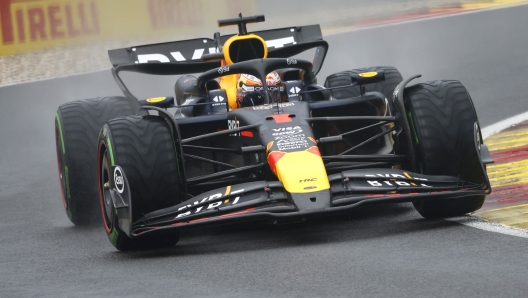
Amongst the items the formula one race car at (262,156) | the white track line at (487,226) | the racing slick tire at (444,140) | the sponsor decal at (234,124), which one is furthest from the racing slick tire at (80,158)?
the white track line at (487,226)

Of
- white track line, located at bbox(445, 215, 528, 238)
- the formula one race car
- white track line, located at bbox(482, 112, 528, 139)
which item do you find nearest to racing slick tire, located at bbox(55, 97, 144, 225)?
the formula one race car

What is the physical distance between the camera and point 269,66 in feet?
28.0

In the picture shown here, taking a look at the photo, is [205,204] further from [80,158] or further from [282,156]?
[80,158]

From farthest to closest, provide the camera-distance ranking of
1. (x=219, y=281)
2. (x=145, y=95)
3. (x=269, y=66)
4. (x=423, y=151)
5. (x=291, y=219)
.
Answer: (x=145, y=95), (x=269, y=66), (x=423, y=151), (x=291, y=219), (x=219, y=281)

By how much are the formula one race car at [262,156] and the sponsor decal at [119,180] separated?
0.5 inches

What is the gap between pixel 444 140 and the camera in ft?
24.4

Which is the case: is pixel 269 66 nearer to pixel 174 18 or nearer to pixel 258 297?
pixel 258 297

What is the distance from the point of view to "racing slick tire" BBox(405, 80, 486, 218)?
7.43 metres

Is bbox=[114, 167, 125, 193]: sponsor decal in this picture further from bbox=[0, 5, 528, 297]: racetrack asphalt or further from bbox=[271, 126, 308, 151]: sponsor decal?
bbox=[271, 126, 308, 151]: sponsor decal

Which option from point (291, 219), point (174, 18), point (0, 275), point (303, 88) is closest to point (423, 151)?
point (291, 219)

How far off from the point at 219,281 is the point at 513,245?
1.72 metres

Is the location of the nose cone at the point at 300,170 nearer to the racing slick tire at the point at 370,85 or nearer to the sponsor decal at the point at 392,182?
the sponsor decal at the point at 392,182

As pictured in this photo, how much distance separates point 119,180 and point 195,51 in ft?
13.6

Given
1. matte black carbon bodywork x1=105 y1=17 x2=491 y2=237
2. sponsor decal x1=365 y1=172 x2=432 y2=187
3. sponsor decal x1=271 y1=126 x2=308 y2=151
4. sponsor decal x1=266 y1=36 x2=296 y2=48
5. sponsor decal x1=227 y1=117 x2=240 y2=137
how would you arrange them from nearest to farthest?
matte black carbon bodywork x1=105 y1=17 x2=491 y2=237
sponsor decal x1=365 y1=172 x2=432 y2=187
sponsor decal x1=271 y1=126 x2=308 y2=151
sponsor decal x1=227 y1=117 x2=240 y2=137
sponsor decal x1=266 y1=36 x2=296 y2=48
